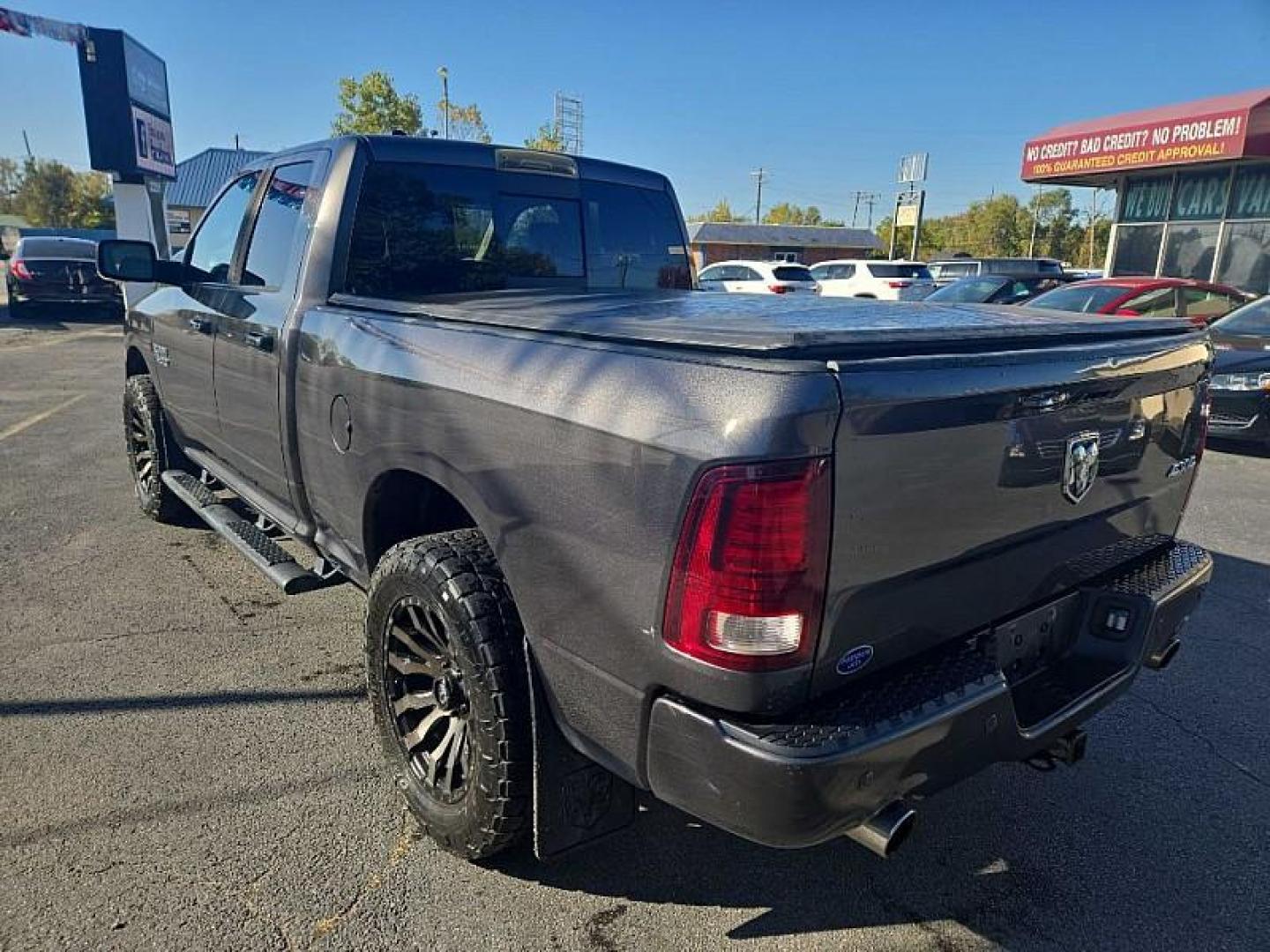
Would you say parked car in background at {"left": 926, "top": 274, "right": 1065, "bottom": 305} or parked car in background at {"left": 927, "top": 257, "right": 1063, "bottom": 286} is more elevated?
parked car in background at {"left": 927, "top": 257, "right": 1063, "bottom": 286}

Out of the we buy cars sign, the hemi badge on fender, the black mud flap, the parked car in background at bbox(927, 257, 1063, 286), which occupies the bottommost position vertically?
the black mud flap

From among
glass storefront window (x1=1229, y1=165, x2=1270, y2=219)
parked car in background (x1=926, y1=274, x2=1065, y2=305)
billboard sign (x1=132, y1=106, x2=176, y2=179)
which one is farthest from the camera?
billboard sign (x1=132, y1=106, x2=176, y2=179)

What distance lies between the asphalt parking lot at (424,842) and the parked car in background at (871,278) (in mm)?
19718

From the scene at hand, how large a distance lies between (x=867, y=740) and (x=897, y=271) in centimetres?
2404

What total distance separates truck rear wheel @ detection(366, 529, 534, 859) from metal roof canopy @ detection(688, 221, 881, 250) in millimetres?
62646

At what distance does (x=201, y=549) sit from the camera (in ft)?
16.5

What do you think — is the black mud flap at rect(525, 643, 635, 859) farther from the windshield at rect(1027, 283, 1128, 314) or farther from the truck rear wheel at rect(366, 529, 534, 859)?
the windshield at rect(1027, 283, 1128, 314)

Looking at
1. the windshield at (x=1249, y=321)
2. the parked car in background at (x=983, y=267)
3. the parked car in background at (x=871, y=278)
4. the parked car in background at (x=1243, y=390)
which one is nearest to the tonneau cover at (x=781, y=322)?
the parked car in background at (x=1243, y=390)

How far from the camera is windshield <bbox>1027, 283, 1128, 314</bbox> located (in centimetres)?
1018

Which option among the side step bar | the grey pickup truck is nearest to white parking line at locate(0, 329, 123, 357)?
the side step bar

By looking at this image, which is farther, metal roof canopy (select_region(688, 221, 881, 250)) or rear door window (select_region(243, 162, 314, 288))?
metal roof canopy (select_region(688, 221, 881, 250))

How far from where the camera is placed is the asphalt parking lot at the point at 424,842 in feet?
7.44

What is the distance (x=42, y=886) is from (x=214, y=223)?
3.29 metres

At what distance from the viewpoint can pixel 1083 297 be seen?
34.2ft
